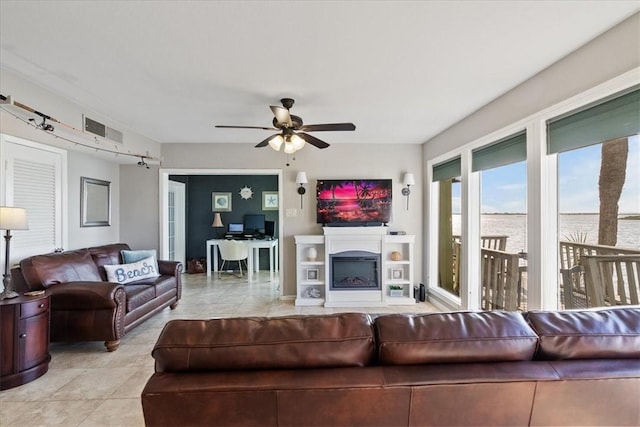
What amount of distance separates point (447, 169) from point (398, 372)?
3764mm

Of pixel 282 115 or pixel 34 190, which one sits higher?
pixel 282 115

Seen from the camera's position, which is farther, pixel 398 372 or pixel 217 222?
pixel 217 222

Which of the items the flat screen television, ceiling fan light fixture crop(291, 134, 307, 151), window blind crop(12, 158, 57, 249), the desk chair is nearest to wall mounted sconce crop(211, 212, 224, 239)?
the desk chair

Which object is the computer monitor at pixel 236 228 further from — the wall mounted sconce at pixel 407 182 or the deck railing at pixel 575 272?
the deck railing at pixel 575 272

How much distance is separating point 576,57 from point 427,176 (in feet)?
9.01

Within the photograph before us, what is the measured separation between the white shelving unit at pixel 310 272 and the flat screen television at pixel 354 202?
409mm

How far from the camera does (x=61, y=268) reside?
3.17m

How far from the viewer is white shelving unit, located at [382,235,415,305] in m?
4.64

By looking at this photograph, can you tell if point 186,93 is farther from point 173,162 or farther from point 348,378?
point 348,378

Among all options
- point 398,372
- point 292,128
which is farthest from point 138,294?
point 398,372

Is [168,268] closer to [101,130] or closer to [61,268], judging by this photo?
[61,268]

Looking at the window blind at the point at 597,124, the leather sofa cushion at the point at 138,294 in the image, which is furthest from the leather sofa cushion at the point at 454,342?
the leather sofa cushion at the point at 138,294

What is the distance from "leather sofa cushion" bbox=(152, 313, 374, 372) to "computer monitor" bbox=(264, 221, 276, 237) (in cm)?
572

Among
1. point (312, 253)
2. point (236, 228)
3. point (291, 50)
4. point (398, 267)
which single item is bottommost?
point (398, 267)
